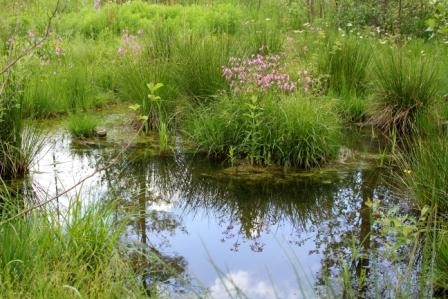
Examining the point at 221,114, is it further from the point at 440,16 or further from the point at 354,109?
the point at 440,16

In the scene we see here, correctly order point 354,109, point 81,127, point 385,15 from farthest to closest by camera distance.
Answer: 1. point 385,15
2. point 354,109
3. point 81,127

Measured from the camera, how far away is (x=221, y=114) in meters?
5.98

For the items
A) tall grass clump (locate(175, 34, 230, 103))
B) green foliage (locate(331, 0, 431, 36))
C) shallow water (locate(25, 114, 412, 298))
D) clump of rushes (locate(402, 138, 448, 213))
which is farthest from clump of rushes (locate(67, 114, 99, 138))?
green foliage (locate(331, 0, 431, 36))

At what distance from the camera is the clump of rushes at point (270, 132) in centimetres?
564

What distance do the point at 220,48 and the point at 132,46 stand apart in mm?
1844

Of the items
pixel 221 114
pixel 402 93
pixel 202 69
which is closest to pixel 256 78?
pixel 221 114

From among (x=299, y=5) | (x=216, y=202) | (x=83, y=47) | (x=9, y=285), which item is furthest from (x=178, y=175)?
(x=299, y=5)

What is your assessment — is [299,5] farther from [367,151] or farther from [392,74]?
[367,151]

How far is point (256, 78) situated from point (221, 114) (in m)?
0.53

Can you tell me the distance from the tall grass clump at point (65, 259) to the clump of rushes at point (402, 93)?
4.17m

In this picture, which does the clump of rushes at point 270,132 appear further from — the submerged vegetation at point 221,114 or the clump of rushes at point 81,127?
the clump of rushes at point 81,127

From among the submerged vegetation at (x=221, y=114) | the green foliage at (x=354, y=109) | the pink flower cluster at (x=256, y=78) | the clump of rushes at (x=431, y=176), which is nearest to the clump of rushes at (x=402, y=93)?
the submerged vegetation at (x=221, y=114)

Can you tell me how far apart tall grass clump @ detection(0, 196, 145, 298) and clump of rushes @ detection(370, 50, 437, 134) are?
164 inches

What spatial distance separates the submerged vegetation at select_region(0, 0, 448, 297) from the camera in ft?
10.9
